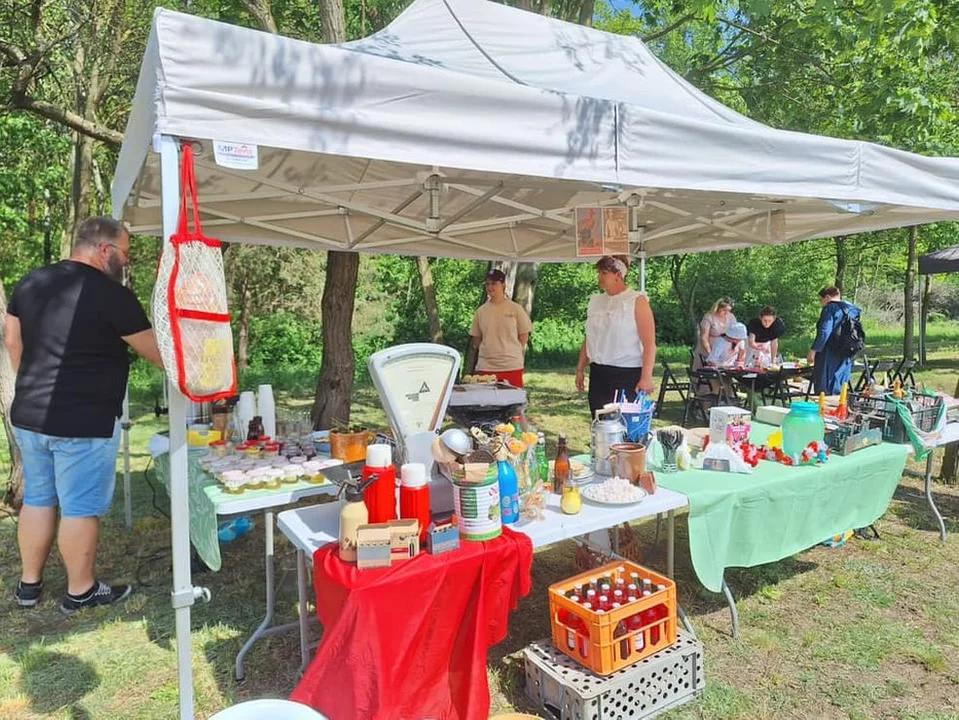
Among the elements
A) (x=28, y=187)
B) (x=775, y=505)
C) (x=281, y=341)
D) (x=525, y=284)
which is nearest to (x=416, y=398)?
(x=775, y=505)

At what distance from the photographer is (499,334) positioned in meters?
5.32

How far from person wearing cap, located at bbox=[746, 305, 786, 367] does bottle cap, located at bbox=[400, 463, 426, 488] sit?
6.68 m

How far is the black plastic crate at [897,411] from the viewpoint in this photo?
3146mm

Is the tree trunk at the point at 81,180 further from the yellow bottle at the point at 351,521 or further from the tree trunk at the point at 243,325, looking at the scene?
the yellow bottle at the point at 351,521

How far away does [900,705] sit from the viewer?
7.47ft

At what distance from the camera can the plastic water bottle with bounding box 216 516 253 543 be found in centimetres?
377

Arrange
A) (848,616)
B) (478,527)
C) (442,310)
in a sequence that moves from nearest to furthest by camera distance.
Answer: (478,527) → (848,616) → (442,310)

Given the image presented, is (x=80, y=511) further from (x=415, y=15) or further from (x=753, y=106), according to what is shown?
(x=753, y=106)

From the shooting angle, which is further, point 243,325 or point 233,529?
point 243,325

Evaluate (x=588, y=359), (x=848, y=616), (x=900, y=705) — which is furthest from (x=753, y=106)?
(x=900, y=705)

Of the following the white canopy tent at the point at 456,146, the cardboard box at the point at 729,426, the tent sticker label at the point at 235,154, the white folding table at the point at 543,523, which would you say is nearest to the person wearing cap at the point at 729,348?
the white canopy tent at the point at 456,146

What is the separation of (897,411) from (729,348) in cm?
448

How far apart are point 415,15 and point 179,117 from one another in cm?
236

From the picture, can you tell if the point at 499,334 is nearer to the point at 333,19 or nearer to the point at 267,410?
the point at 267,410
